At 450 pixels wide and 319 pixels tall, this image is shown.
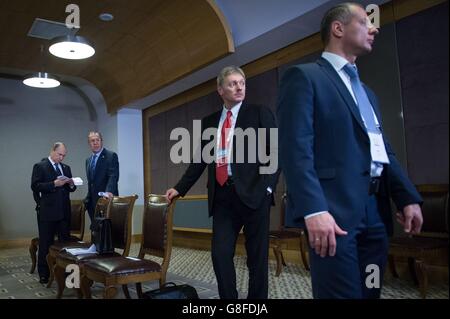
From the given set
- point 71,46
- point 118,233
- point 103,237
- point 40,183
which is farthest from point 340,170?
point 71,46

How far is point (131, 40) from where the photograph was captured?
19.9 feet

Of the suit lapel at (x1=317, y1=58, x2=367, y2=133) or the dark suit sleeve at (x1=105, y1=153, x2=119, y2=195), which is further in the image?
the dark suit sleeve at (x1=105, y1=153, x2=119, y2=195)

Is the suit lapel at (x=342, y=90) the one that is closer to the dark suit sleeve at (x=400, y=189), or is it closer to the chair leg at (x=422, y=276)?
the dark suit sleeve at (x=400, y=189)

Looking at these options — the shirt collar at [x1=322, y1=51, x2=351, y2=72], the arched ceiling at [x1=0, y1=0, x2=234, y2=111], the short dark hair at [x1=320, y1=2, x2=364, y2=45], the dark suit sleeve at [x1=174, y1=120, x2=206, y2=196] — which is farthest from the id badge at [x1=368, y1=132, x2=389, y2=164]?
the arched ceiling at [x1=0, y1=0, x2=234, y2=111]

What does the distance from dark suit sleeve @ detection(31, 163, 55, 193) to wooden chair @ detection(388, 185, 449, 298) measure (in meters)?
3.11

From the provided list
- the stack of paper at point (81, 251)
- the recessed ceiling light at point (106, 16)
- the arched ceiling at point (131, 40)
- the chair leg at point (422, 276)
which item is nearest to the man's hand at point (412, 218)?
the chair leg at point (422, 276)

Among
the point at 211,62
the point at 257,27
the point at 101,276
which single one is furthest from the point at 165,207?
the point at 211,62

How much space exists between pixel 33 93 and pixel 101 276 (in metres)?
7.06

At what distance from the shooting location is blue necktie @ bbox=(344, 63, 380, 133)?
131cm

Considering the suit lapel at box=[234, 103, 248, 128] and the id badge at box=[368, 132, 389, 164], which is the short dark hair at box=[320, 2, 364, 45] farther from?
the suit lapel at box=[234, 103, 248, 128]

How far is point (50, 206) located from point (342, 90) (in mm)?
3430

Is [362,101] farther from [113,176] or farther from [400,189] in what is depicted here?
[113,176]
